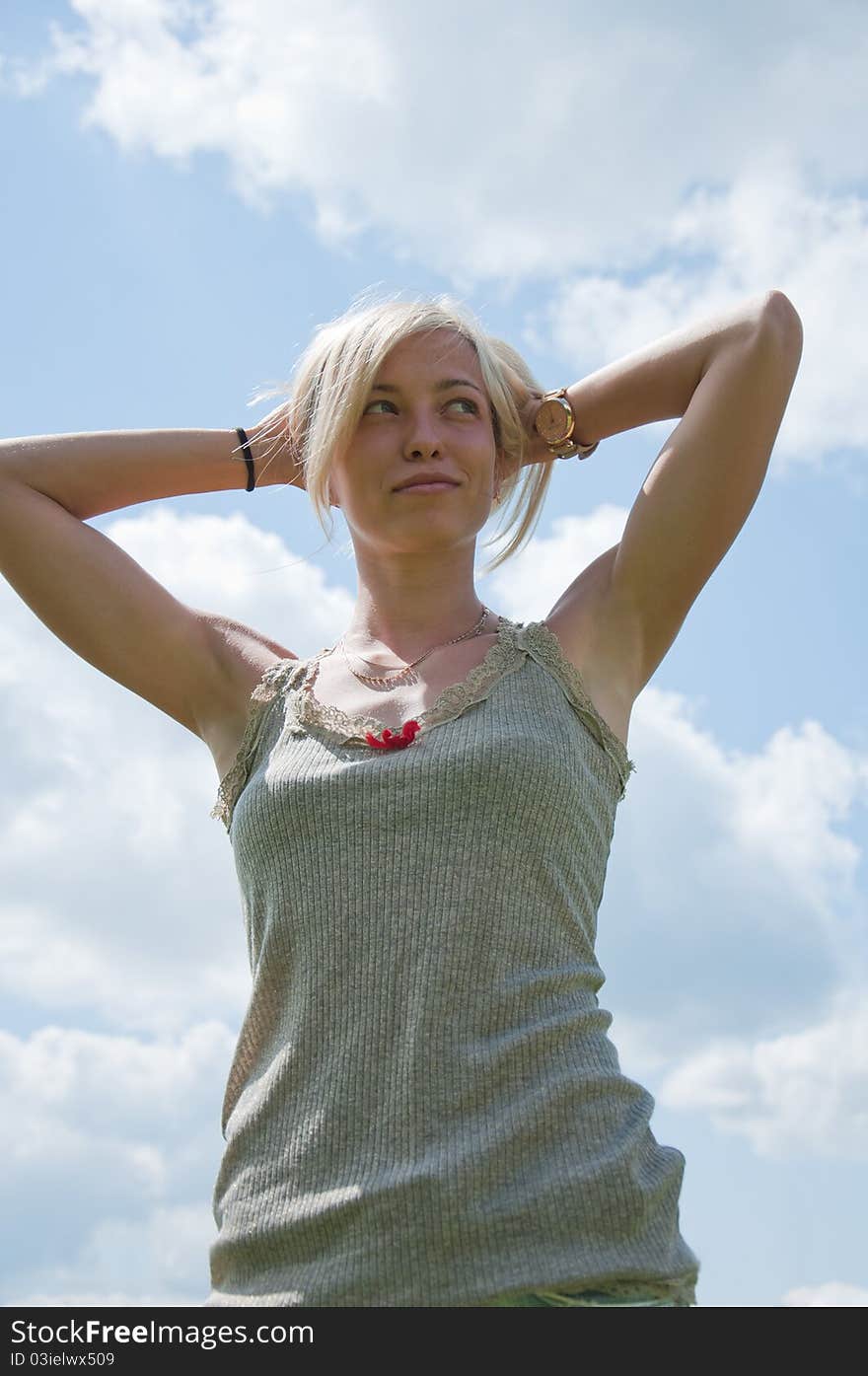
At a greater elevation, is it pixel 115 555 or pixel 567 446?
pixel 567 446

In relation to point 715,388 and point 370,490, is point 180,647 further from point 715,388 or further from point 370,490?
point 715,388

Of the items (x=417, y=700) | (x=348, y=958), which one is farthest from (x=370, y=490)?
(x=348, y=958)

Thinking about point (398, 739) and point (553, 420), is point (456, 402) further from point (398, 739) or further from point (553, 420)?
point (398, 739)

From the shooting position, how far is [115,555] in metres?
3.80

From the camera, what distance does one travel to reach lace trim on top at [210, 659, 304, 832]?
11.5 feet

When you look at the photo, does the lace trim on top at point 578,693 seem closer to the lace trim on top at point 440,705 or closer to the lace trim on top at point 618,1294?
the lace trim on top at point 440,705

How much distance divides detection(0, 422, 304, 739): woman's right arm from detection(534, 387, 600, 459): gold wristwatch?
0.69 m

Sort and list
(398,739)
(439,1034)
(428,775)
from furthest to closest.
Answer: (398,739)
(428,775)
(439,1034)

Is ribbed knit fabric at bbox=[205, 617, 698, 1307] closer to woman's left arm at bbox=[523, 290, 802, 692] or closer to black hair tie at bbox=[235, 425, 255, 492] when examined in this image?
woman's left arm at bbox=[523, 290, 802, 692]

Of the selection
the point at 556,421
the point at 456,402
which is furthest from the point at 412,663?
the point at 556,421

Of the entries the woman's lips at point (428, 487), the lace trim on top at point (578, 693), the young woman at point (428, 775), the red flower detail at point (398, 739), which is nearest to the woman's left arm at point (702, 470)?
the young woman at point (428, 775)
